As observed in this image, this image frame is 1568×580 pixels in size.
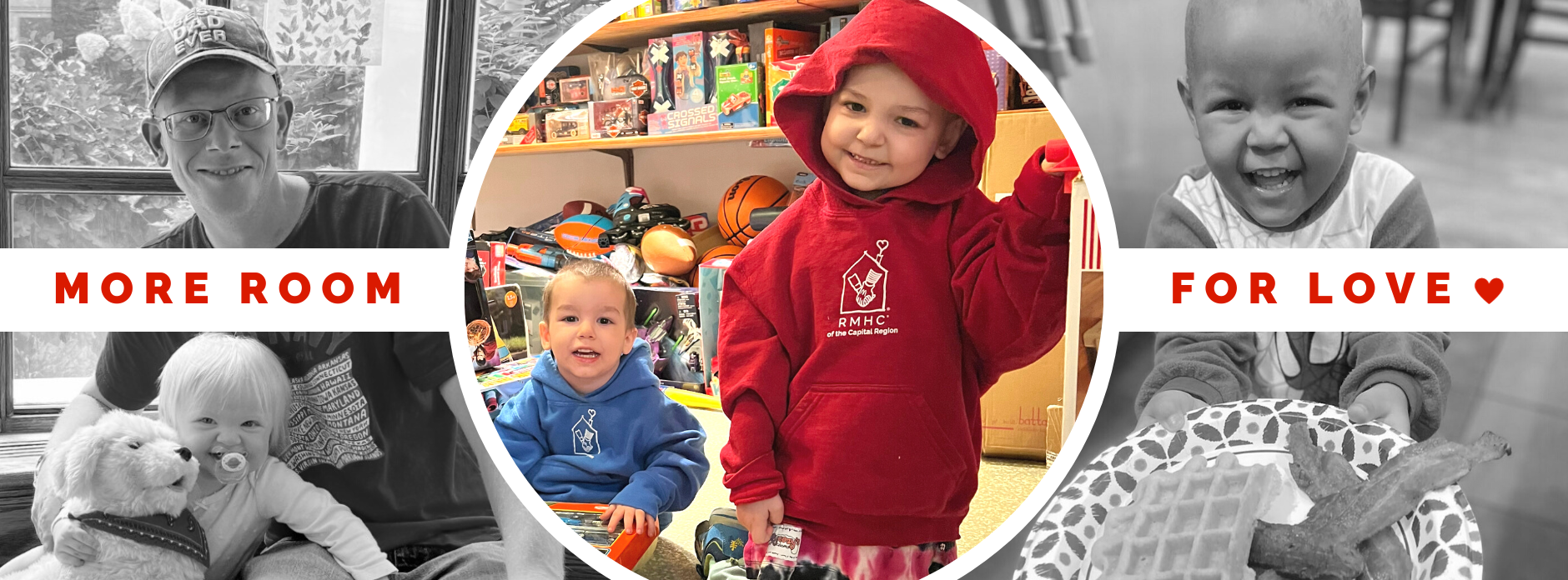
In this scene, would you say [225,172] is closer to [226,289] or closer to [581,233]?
[226,289]

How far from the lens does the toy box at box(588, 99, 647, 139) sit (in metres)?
1.40

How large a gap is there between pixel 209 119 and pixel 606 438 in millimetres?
564

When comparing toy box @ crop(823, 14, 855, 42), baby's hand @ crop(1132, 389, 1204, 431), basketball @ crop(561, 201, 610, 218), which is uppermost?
toy box @ crop(823, 14, 855, 42)

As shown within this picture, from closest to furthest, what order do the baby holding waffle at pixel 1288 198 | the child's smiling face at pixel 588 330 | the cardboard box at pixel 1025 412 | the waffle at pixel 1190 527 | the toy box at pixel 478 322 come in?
the waffle at pixel 1190 527 < the baby holding waffle at pixel 1288 198 < the child's smiling face at pixel 588 330 < the toy box at pixel 478 322 < the cardboard box at pixel 1025 412

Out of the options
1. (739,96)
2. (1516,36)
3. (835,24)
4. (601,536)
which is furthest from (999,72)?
(601,536)

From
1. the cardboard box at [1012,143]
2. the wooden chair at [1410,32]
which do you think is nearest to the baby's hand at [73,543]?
the cardboard box at [1012,143]

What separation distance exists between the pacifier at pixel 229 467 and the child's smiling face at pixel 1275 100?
1.09m

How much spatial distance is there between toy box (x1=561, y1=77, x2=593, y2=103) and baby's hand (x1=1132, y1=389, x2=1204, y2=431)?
811mm

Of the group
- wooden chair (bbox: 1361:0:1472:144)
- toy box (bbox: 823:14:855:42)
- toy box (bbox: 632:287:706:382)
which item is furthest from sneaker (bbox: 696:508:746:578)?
wooden chair (bbox: 1361:0:1472:144)

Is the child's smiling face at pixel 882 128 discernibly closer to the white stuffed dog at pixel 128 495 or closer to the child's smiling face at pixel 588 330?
the child's smiling face at pixel 588 330

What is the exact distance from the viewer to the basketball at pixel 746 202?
1.40 meters

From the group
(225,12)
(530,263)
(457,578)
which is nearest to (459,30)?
(225,12)

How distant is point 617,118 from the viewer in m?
1.41

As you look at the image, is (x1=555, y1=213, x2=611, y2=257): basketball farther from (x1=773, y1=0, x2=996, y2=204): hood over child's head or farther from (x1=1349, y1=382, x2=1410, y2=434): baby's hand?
(x1=1349, y1=382, x2=1410, y2=434): baby's hand
